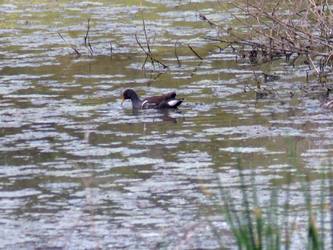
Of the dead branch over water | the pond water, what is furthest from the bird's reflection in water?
the dead branch over water

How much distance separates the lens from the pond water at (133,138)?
891 centimetres

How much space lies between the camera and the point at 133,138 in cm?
1242

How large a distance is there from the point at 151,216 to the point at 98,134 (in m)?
3.71

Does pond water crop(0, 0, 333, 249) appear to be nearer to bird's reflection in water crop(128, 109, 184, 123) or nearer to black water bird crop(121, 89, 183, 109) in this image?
bird's reflection in water crop(128, 109, 184, 123)

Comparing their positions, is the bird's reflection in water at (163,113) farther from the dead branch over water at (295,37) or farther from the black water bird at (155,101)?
the dead branch over water at (295,37)

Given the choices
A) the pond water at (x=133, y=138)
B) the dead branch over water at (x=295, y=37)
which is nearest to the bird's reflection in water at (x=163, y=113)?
the pond water at (x=133, y=138)

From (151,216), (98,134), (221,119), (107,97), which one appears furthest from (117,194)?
(107,97)

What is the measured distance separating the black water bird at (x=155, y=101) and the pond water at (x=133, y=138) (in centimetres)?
16

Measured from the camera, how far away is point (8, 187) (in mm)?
10234

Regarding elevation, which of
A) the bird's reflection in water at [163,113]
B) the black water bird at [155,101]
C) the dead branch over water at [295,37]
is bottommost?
the bird's reflection in water at [163,113]

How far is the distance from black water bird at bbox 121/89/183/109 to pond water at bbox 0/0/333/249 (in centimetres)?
16

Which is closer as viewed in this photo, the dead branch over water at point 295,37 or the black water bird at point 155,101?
the black water bird at point 155,101

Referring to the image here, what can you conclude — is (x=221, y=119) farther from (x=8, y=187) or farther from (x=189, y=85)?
(x=8, y=187)

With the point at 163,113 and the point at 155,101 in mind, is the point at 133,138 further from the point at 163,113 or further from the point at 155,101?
the point at 155,101
